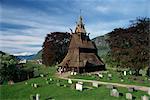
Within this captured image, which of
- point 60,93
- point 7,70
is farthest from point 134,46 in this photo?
point 7,70

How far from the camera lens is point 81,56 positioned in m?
69.6

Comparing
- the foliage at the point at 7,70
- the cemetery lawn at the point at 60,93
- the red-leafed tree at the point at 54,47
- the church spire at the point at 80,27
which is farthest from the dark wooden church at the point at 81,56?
the cemetery lawn at the point at 60,93

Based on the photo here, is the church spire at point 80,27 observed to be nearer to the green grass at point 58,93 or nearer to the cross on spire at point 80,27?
the cross on spire at point 80,27

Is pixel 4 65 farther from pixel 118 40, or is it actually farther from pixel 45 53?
pixel 45 53

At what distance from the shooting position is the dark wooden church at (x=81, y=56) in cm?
6709

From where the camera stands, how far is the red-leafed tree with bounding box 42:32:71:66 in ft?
310

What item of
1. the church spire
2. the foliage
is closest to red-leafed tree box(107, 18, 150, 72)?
the church spire

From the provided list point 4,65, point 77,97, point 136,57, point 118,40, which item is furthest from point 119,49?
point 77,97

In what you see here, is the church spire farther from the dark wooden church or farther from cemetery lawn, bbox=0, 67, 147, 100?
cemetery lawn, bbox=0, 67, 147, 100

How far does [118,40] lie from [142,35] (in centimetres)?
982

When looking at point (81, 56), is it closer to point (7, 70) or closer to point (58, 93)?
point (7, 70)

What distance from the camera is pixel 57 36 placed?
9850cm

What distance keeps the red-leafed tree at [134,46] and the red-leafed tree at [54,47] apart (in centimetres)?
3339

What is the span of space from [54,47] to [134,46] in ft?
147
